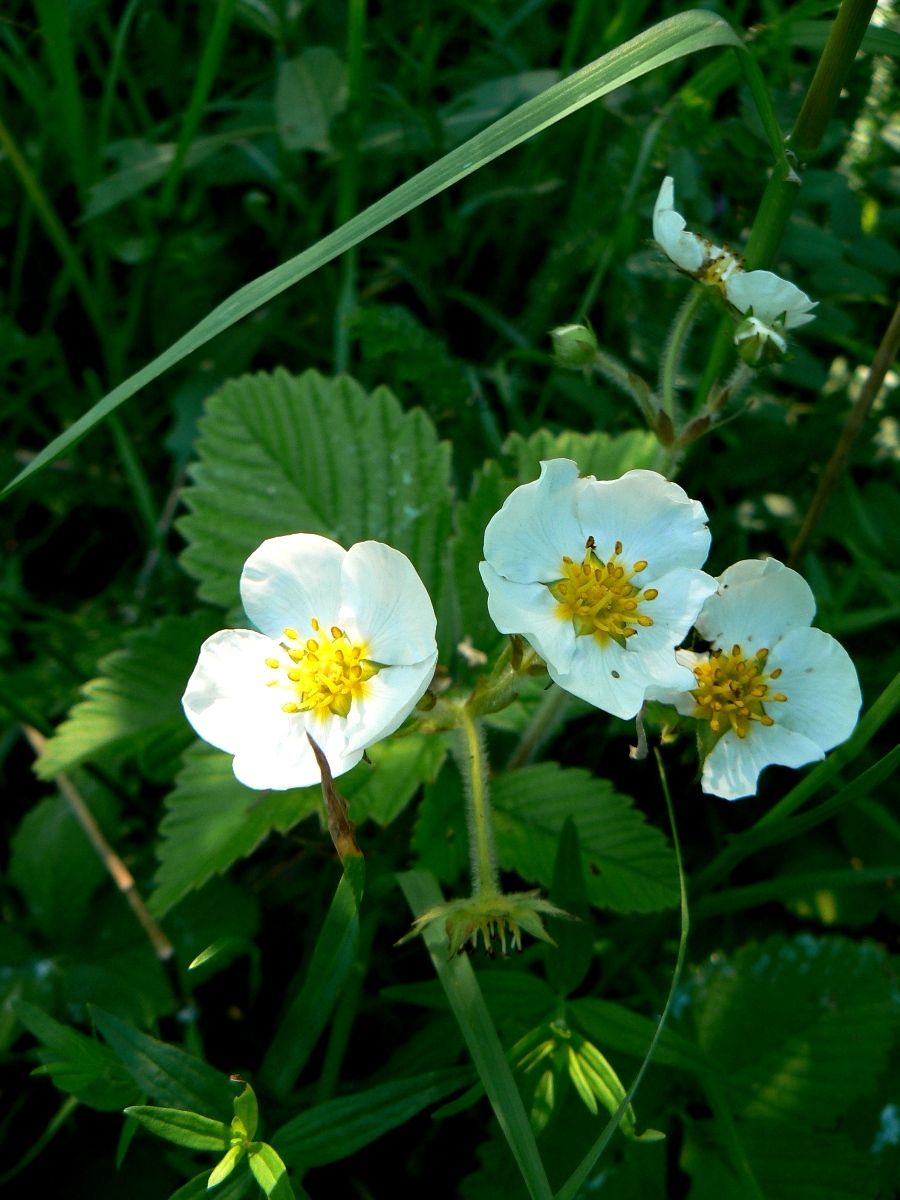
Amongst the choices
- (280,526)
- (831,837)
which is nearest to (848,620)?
→ (831,837)

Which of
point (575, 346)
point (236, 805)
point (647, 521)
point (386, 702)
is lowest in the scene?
point (236, 805)

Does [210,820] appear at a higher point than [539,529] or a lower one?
lower

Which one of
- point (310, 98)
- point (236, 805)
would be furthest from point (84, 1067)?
point (310, 98)

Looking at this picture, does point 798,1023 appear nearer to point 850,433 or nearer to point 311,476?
point 850,433

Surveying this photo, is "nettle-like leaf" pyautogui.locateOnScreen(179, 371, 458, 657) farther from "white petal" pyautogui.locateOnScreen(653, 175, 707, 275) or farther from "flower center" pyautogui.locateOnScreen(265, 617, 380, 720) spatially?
"white petal" pyautogui.locateOnScreen(653, 175, 707, 275)

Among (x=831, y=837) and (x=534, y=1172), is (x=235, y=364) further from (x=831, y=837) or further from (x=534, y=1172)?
(x=534, y=1172)

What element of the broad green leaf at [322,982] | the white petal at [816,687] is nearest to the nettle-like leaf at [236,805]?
the broad green leaf at [322,982]
